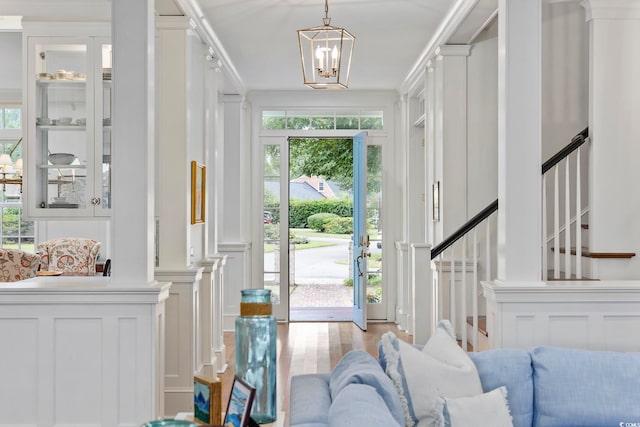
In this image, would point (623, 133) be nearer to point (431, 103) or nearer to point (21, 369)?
point (431, 103)

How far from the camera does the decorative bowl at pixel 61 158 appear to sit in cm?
458

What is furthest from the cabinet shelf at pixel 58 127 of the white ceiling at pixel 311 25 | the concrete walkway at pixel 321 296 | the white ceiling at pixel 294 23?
the concrete walkway at pixel 321 296

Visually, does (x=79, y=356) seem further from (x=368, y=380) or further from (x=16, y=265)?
(x=16, y=265)

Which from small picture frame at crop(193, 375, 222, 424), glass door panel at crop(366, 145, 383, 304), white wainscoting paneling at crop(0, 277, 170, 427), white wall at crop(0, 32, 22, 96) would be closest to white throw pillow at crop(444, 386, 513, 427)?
small picture frame at crop(193, 375, 222, 424)

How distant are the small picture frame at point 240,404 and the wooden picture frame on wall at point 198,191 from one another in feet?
11.0

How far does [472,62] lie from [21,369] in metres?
4.26

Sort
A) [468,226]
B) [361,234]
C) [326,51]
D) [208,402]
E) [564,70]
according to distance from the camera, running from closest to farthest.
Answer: [208,402] < [326,51] < [468,226] < [564,70] < [361,234]

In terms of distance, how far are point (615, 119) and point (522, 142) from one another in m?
1.30

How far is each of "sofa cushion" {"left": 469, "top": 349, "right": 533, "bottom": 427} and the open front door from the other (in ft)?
16.7

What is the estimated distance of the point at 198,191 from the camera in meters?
5.25

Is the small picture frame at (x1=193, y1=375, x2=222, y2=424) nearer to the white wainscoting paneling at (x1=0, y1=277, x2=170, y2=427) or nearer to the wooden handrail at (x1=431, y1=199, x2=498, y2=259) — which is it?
the white wainscoting paneling at (x1=0, y1=277, x2=170, y2=427)

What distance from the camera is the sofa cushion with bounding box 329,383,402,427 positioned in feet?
6.15

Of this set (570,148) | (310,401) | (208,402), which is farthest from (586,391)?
(570,148)

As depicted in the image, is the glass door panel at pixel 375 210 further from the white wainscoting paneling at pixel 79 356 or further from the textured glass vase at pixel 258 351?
the textured glass vase at pixel 258 351
